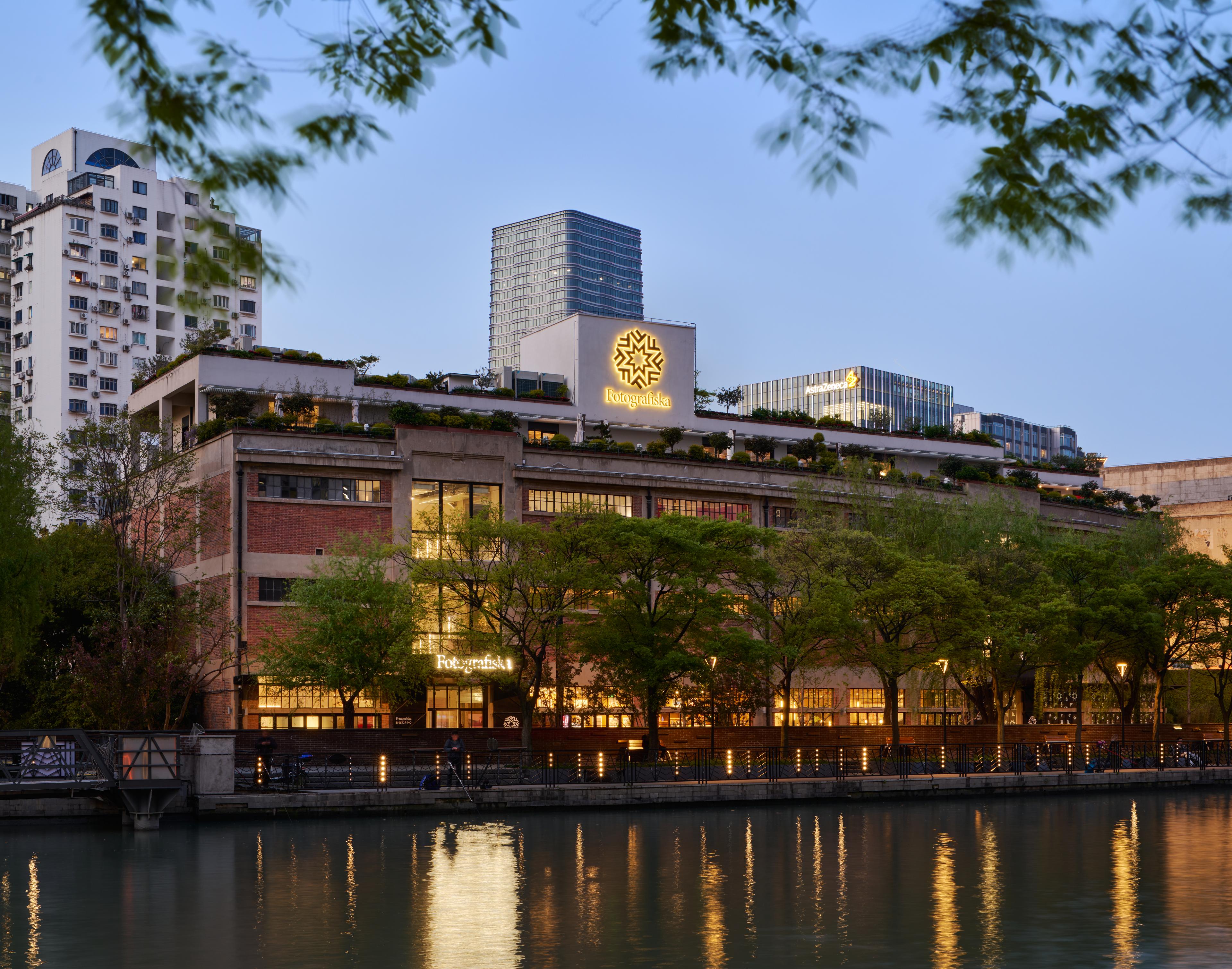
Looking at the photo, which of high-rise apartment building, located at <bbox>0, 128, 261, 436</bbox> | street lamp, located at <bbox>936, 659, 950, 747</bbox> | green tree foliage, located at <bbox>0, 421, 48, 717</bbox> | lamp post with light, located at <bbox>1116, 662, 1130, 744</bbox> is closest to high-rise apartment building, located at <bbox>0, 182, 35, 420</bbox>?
high-rise apartment building, located at <bbox>0, 128, 261, 436</bbox>

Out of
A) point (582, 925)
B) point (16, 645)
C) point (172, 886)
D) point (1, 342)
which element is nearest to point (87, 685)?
point (16, 645)

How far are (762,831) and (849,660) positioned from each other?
19899 mm

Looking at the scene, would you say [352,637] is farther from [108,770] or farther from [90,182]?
[90,182]

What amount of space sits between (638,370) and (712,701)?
2543 centimetres

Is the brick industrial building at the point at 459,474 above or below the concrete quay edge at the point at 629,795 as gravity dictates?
above

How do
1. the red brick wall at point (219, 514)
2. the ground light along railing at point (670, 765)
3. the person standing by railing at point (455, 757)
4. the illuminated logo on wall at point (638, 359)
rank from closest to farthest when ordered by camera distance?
1. the person standing by railing at point (455, 757)
2. the ground light along railing at point (670, 765)
3. the red brick wall at point (219, 514)
4. the illuminated logo on wall at point (638, 359)

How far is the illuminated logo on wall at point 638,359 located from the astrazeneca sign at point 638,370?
0.7 inches

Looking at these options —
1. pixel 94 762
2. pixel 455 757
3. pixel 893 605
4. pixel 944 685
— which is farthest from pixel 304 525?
pixel 944 685

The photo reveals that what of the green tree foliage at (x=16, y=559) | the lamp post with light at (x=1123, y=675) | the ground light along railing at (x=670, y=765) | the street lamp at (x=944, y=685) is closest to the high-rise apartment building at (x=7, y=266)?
the green tree foliage at (x=16, y=559)

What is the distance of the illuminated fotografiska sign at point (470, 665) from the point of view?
56.1m

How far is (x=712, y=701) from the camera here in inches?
2370

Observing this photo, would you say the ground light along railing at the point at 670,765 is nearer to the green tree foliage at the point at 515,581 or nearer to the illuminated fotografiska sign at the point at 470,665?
the green tree foliage at the point at 515,581

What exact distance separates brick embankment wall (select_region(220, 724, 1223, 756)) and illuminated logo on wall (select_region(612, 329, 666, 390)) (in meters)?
23.2

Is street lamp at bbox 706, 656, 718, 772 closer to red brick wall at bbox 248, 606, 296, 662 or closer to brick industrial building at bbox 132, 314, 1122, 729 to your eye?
brick industrial building at bbox 132, 314, 1122, 729
